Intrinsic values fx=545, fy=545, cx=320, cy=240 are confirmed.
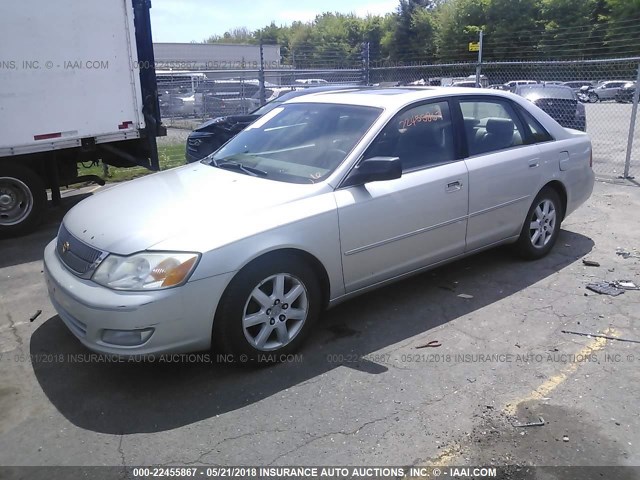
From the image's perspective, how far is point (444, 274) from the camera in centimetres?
500

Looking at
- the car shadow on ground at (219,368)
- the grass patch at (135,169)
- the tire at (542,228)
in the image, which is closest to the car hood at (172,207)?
the car shadow on ground at (219,368)

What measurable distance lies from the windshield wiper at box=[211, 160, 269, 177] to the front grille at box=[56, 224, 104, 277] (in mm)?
1243

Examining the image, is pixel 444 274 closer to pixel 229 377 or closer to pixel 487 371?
pixel 487 371

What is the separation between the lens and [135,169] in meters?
10.2

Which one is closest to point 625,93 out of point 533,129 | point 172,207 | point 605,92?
point 605,92

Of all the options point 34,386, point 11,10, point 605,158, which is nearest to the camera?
point 34,386

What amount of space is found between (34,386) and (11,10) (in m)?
4.62

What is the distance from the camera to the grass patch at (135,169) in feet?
31.3

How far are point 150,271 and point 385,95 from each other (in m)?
2.42

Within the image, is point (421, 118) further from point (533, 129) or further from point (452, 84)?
point (452, 84)

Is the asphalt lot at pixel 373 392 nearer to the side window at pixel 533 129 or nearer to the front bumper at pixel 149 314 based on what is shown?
the front bumper at pixel 149 314

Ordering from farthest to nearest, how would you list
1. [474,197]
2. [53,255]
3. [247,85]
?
[247,85] → [474,197] → [53,255]

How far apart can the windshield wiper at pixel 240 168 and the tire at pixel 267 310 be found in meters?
0.82

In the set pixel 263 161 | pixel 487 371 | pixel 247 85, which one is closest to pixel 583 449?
pixel 487 371
